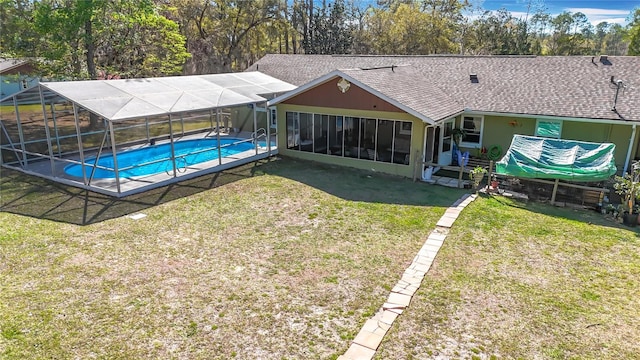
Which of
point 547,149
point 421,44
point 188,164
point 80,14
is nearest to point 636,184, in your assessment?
point 547,149

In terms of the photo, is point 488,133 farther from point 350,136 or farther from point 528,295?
point 528,295

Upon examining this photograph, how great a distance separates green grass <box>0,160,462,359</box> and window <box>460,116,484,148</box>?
449 cm

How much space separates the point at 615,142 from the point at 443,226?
8.40 metres

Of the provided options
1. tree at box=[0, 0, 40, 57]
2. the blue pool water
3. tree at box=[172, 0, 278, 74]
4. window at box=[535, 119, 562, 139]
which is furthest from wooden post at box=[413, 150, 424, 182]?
tree at box=[172, 0, 278, 74]

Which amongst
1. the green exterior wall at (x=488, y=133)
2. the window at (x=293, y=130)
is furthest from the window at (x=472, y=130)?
the window at (x=293, y=130)

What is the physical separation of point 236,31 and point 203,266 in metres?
35.3

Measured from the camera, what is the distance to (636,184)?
10.6m

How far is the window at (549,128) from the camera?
14594mm

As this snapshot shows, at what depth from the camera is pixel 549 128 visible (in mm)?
14703

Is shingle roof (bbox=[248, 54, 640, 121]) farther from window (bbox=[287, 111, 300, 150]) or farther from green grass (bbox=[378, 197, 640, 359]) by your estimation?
green grass (bbox=[378, 197, 640, 359])

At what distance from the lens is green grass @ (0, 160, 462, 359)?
593cm

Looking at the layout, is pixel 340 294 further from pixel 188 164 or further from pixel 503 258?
pixel 188 164

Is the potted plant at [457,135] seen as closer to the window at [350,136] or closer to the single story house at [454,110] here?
the single story house at [454,110]

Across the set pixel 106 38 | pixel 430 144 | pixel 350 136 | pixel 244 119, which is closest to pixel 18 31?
pixel 106 38
